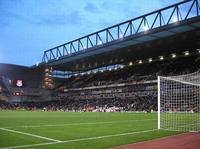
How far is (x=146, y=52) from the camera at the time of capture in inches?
2692

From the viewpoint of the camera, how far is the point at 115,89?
75.2 meters

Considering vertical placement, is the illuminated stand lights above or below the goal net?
above

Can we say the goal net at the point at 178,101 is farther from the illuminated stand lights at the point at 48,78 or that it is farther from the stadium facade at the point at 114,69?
the illuminated stand lights at the point at 48,78

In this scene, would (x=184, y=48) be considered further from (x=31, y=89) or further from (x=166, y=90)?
(x=31, y=89)

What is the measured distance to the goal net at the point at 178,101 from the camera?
20.5 meters

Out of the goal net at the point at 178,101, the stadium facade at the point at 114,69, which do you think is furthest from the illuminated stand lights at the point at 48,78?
the goal net at the point at 178,101

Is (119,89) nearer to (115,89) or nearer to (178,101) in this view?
(115,89)

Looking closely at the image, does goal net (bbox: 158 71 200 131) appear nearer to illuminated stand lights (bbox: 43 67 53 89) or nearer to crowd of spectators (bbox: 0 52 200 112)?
crowd of spectators (bbox: 0 52 200 112)

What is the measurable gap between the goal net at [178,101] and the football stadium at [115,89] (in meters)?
0.06

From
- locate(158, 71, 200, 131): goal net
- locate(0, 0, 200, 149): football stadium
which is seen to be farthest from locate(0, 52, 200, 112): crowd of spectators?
locate(158, 71, 200, 131): goal net

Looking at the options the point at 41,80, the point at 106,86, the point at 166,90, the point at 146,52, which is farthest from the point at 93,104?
the point at 166,90

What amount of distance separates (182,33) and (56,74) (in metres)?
54.8

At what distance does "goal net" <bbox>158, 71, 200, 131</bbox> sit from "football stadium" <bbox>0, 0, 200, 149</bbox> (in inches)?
2.4

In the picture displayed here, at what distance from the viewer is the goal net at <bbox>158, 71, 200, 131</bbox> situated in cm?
2052
